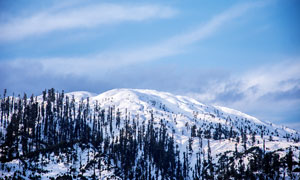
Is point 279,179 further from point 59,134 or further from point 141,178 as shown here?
point 59,134

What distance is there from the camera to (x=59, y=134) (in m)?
180

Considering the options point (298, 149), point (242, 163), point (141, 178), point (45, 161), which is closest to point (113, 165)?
point (141, 178)

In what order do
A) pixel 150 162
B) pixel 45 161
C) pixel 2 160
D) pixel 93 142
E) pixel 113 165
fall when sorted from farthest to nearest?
pixel 150 162
pixel 93 142
pixel 113 165
pixel 45 161
pixel 2 160

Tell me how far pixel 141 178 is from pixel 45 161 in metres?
58.2

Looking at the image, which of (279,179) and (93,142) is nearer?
(279,179)

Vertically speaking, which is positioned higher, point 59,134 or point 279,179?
point 59,134

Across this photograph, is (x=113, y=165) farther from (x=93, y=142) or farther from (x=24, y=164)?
(x=24, y=164)

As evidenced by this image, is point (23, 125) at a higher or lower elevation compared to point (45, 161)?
higher

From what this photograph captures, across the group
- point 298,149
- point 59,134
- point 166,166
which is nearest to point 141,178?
point 166,166

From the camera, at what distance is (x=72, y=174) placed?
133000 millimetres

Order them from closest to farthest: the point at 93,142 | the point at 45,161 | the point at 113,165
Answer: the point at 45,161, the point at 113,165, the point at 93,142

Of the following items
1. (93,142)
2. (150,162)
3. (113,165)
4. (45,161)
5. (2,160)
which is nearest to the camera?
(2,160)

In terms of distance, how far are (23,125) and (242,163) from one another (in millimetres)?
144889

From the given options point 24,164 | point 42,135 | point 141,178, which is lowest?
point 141,178
